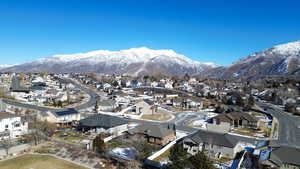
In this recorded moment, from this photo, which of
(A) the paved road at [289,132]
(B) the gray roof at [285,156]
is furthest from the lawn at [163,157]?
(A) the paved road at [289,132]

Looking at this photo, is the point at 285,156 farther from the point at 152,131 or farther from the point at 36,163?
the point at 36,163

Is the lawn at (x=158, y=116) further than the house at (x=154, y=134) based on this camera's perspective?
Yes

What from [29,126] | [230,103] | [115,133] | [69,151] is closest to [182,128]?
[115,133]

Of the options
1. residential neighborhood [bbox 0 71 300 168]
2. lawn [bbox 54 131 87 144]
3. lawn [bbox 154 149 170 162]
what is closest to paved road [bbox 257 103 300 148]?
residential neighborhood [bbox 0 71 300 168]

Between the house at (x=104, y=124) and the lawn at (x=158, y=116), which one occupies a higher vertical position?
the house at (x=104, y=124)

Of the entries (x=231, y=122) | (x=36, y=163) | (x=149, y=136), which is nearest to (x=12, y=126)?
(x=36, y=163)

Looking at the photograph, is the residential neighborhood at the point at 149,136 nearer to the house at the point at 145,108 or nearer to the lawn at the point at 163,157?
the house at the point at 145,108

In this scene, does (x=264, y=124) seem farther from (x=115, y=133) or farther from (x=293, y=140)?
(x=115, y=133)
